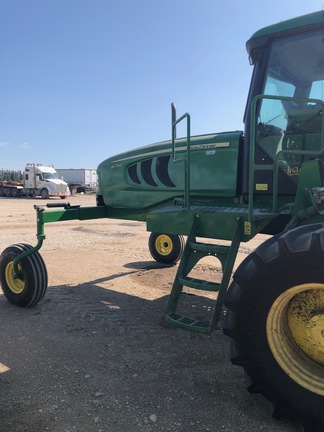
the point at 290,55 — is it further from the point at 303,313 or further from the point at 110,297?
the point at 110,297

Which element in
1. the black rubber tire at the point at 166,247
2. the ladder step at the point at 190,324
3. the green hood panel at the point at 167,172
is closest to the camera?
the ladder step at the point at 190,324

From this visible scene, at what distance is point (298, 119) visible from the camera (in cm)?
343

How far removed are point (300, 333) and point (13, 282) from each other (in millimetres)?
3699

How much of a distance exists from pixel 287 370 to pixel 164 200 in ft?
9.61

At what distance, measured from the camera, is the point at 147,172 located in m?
5.02

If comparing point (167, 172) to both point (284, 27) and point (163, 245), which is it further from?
point (163, 245)

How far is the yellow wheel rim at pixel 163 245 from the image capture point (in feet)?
22.4

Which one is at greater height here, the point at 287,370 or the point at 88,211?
the point at 88,211

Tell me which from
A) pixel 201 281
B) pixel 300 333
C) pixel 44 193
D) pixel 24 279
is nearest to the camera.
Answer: pixel 300 333

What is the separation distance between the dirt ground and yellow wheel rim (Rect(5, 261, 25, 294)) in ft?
0.68

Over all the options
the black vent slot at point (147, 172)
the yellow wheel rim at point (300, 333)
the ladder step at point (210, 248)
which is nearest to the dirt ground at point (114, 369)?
the yellow wheel rim at point (300, 333)

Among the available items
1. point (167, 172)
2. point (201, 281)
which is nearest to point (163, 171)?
point (167, 172)

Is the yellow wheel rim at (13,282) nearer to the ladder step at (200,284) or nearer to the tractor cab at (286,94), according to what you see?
the ladder step at (200,284)

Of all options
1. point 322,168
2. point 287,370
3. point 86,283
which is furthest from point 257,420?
point 86,283
